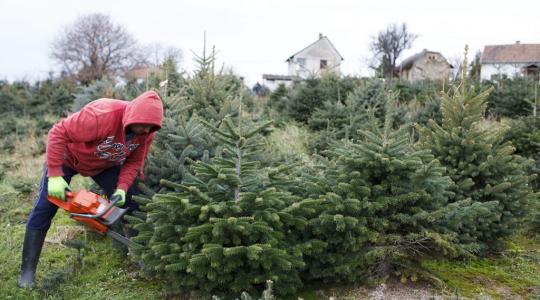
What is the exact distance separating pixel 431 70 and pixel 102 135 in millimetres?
30038

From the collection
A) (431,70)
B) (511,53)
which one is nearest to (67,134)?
(431,70)

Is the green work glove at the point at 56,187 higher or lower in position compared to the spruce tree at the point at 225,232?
higher

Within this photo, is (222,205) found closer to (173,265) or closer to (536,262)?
(173,265)

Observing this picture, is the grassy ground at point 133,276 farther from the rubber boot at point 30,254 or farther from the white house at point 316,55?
the white house at point 316,55

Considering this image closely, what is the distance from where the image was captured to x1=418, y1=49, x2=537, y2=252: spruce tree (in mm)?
4453

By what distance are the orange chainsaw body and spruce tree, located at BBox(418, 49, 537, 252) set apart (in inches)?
125

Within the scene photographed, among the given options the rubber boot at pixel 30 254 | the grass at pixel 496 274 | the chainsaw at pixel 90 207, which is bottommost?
the grass at pixel 496 274

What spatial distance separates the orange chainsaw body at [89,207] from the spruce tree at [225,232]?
231mm

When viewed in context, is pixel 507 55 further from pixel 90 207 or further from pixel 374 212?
pixel 90 207

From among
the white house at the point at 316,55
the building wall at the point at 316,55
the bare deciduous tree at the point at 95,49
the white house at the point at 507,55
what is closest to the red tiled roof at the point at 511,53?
the white house at the point at 507,55

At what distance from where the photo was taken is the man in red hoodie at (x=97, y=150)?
11.8 ft

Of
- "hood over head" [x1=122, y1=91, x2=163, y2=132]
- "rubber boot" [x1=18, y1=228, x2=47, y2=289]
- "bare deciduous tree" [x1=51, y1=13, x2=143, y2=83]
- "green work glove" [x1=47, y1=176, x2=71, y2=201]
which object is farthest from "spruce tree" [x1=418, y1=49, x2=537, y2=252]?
"bare deciduous tree" [x1=51, y1=13, x2=143, y2=83]

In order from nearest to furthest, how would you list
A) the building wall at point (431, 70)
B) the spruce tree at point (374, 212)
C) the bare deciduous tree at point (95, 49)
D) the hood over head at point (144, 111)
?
the hood over head at point (144, 111) < the spruce tree at point (374, 212) < the building wall at point (431, 70) < the bare deciduous tree at point (95, 49)

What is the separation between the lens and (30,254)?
12.9 ft
